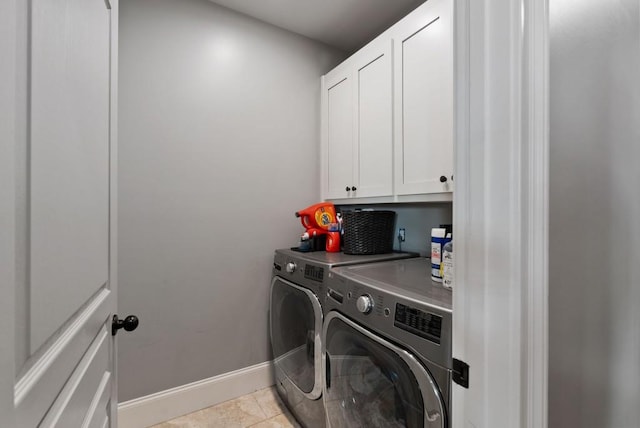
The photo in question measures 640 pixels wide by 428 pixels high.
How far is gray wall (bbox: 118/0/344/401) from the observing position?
1.62 meters

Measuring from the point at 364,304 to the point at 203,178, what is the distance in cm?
133

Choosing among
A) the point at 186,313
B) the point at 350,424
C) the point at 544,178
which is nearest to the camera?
the point at 544,178

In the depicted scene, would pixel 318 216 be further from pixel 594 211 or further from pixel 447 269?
pixel 594 211

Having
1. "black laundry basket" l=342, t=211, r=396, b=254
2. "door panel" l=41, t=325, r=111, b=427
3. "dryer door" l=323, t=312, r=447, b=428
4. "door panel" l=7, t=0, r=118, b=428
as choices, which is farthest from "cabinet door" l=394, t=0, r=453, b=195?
"door panel" l=41, t=325, r=111, b=427

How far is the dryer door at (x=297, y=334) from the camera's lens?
1381 millimetres

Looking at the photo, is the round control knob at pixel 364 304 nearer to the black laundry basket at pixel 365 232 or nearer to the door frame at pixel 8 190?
the black laundry basket at pixel 365 232

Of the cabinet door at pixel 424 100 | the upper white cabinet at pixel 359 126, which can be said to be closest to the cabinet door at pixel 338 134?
the upper white cabinet at pixel 359 126

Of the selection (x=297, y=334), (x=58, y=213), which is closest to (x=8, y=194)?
(x=58, y=213)

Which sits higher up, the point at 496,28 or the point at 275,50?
the point at 275,50

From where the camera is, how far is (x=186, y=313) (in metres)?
1.76

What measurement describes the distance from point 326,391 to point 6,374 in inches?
46.0

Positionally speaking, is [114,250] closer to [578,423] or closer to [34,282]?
[34,282]

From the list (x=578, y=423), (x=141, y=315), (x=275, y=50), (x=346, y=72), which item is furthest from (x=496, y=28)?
(x=141, y=315)

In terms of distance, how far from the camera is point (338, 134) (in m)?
2.03
